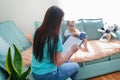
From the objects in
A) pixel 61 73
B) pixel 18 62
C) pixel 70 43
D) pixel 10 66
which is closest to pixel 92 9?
pixel 70 43

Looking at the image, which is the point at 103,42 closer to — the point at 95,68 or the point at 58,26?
the point at 95,68

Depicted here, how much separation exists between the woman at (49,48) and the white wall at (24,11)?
4.75 ft

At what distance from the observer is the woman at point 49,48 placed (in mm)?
1673

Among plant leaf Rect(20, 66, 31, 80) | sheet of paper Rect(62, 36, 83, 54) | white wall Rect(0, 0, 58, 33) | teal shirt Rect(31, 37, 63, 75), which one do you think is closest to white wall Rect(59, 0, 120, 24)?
white wall Rect(0, 0, 58, 33)

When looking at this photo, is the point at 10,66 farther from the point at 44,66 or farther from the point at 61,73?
the point at 61,73

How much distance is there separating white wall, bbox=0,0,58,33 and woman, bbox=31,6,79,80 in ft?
4.75

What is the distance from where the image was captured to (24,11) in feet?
10.3

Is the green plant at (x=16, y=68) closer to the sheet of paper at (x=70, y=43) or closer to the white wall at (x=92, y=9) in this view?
the sheet of paper at (x=70, y=43)

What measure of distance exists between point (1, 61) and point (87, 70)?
4.13 feet

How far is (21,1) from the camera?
3068 mm

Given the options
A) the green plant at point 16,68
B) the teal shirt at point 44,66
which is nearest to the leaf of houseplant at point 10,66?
the green plant at point 16,68

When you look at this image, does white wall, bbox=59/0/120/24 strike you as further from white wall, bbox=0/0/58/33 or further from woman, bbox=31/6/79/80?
woman, bbox=31/6/79/80

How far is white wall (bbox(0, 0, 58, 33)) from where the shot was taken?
300 cm

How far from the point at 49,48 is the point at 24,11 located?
5.34ft
